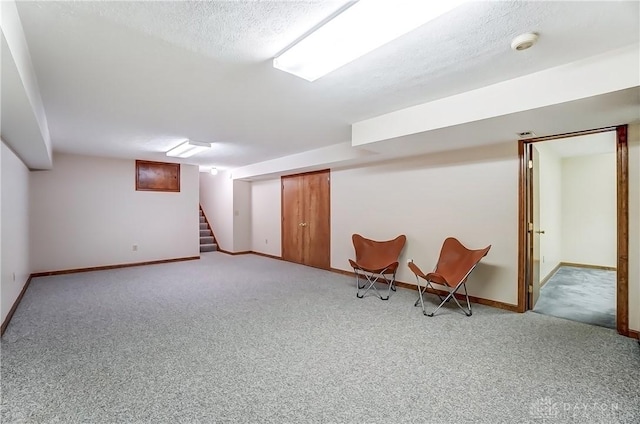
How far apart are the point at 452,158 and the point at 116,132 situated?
4.63 metres

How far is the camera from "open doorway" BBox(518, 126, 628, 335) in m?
2.95

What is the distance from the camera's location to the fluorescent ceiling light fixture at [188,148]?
461cm

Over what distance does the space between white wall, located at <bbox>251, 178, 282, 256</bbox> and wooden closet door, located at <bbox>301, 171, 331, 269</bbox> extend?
1028mm

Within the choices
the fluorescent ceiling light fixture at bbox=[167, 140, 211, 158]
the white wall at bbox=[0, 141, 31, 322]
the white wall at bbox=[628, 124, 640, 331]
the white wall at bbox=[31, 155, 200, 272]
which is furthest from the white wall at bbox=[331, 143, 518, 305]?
the white wall at bbox=[0, 141, 31, 322]

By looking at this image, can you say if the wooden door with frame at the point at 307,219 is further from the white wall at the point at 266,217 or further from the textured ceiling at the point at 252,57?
the textured ceiling at the point at 252,57

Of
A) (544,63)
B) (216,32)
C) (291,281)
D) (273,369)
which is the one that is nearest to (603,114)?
(544,63)

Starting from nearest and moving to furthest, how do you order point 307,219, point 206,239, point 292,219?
point 307,219 → point 292,219 → point 206,239

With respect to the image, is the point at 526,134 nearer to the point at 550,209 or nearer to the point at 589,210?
the point at 550,209

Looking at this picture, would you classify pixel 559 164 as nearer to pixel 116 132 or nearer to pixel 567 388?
pixel 567 388

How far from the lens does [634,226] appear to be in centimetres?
282

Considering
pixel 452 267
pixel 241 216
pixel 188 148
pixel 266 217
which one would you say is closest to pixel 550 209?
pixel 452 267

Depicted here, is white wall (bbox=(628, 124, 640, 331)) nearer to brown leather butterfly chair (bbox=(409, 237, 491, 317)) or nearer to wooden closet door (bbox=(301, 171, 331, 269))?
brown leather butterfly chair (bbox=(409, 237, 491, 317))

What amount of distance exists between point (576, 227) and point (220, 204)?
28.0 ft

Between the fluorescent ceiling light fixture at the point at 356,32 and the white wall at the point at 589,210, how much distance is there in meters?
6.55
